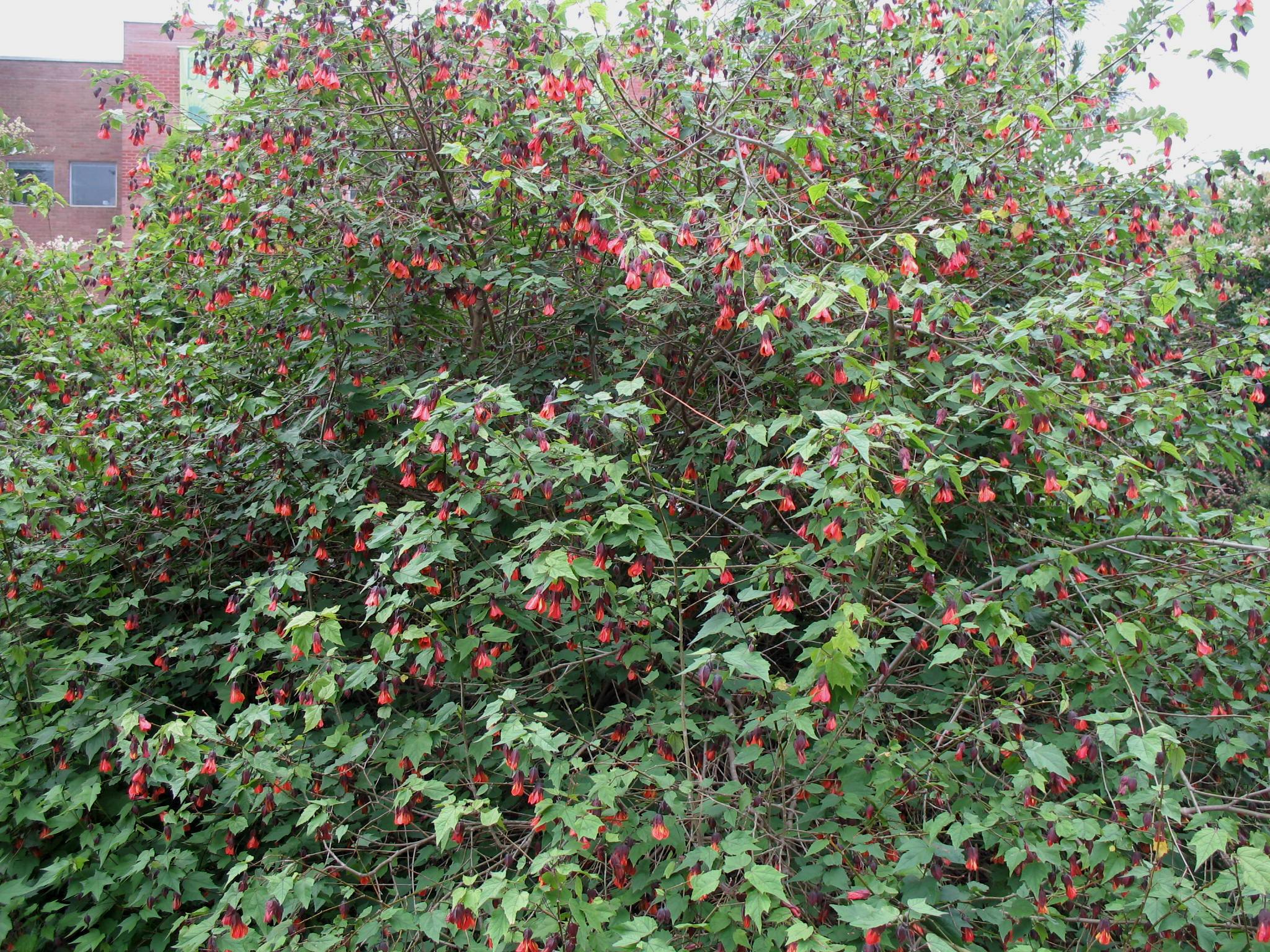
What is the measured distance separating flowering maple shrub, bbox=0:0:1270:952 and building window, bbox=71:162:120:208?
83.8ft

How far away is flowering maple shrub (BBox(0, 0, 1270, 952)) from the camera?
2926mm

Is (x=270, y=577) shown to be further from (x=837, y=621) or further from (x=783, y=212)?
(x=783, y=212)

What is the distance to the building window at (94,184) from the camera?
26859 mm

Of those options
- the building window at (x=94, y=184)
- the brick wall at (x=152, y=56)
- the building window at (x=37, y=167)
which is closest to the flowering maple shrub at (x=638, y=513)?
the brick wall at (x=152, y=56)

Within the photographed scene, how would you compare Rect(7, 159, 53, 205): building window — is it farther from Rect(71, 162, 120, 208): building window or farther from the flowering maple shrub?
the flowering maple shrub

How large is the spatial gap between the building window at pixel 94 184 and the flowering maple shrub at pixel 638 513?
25556 millimetres

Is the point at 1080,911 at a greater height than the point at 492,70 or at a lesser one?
lesser

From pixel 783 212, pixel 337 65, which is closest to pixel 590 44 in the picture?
pixel 783 212

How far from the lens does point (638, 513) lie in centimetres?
301

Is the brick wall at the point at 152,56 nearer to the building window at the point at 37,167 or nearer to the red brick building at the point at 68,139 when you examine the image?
the red brick building at the point at 68,139

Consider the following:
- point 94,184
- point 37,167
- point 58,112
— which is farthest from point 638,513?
point 58,112

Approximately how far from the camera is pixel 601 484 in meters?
3.52

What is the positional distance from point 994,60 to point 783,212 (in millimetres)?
1887

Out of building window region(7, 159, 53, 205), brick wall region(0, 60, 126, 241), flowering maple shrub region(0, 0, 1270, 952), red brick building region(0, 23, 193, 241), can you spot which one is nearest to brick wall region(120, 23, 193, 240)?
red brick building region(0, 23, 193, 241)
